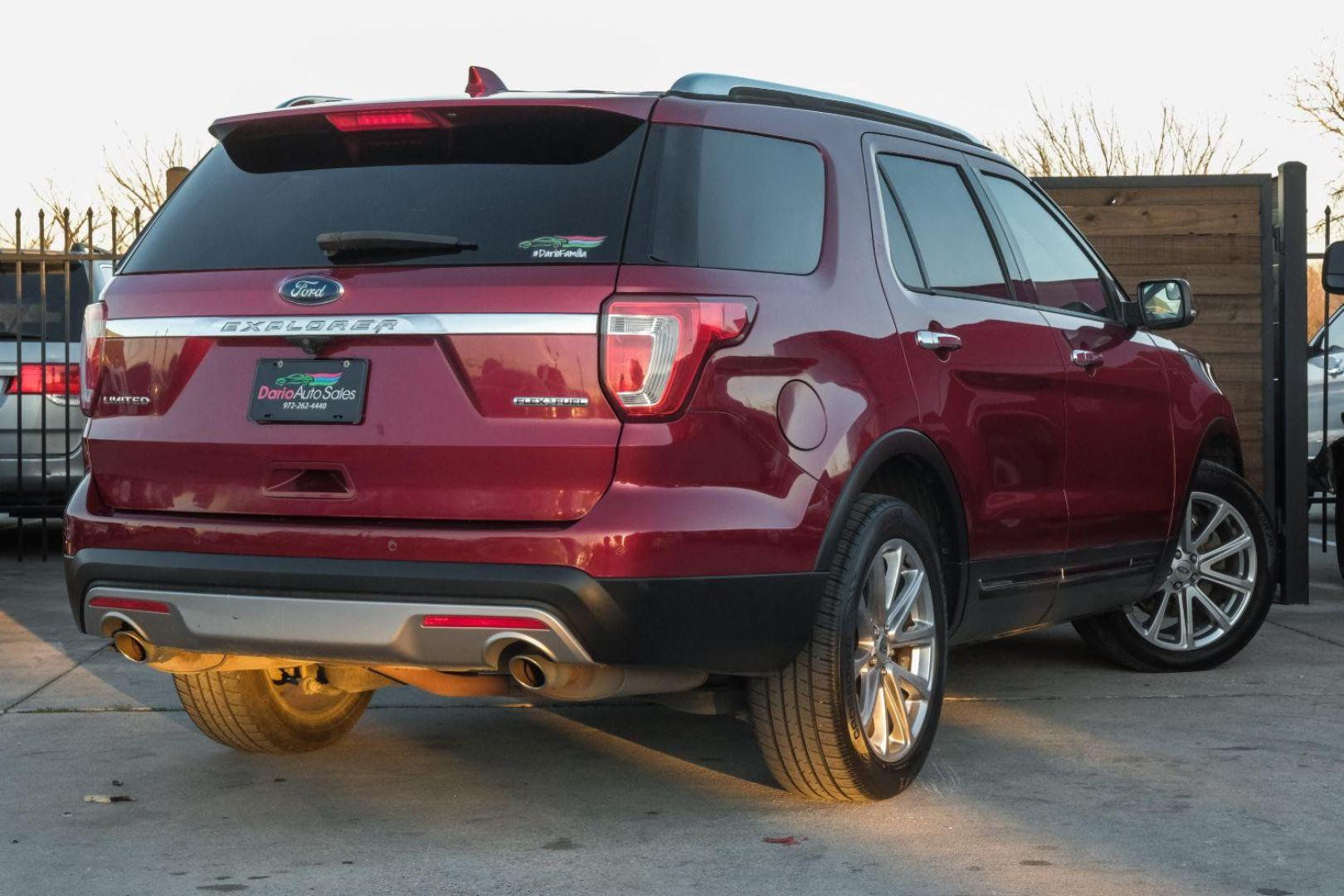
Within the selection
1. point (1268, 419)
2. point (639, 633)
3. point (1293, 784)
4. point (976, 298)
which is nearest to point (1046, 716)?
point (1293, 784)

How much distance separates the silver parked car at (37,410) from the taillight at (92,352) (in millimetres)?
5549

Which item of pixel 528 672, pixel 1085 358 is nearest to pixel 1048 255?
pixel 1085 358

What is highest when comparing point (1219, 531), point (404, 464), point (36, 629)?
point (404, 464)

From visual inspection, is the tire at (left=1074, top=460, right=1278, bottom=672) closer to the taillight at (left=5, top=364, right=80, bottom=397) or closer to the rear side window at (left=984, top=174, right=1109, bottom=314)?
the rear side window at (left=984, top=174, right=1109, bottom=314)

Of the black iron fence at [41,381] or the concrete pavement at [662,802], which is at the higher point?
the black iron fence at [41,381]

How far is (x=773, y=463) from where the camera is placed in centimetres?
414

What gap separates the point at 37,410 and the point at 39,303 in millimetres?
775

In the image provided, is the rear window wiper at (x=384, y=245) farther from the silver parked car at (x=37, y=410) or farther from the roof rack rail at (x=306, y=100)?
the silver parked car at (x=37, y=410)

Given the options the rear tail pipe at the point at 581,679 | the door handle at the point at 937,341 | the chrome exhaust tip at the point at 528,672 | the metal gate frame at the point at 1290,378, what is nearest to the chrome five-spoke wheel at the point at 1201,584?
the metal gate frame at the point at 1290,378

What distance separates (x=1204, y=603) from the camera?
693 cm

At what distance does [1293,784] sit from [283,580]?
2.76 metres

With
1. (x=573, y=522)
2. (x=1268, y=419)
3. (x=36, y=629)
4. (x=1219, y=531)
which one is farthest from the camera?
(x=1268, y=419)

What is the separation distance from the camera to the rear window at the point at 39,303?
34.7 ft

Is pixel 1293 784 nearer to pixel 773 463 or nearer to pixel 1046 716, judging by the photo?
pixel 1046 716
